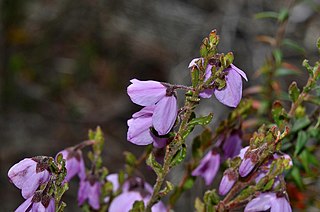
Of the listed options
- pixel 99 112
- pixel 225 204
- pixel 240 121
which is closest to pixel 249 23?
pixel 99 112

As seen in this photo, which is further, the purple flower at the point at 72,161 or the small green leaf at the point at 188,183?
the small green leaf at the point at 188,183

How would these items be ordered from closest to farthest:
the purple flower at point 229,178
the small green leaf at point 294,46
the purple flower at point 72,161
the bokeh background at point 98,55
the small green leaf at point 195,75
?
the small green leaf at point 195,75, the purple flower at point 229,178, the purple flower at point 72,161, the small green leaf at point 294,46, the bokeh background at point 98,55

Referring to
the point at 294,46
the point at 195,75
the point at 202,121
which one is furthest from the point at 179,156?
the point at 294,46

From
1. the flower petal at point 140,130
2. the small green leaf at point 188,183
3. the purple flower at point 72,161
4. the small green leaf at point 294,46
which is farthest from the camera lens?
the small green leaf at point 294,46

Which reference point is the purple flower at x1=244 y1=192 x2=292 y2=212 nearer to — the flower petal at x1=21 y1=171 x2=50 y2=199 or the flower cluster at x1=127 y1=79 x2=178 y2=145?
the flower cluster at x1=127 y1=79 x2=178 y2=145

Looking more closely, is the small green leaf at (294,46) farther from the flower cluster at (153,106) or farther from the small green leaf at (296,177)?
the flower cluster at (153,106)

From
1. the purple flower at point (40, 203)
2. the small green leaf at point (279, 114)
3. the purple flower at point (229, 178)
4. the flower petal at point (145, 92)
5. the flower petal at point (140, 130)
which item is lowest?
the purple flower at point (40, 203)

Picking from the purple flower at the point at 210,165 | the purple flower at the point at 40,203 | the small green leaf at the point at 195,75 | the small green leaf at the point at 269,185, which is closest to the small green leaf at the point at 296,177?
the purple flower at the point at 210,165
